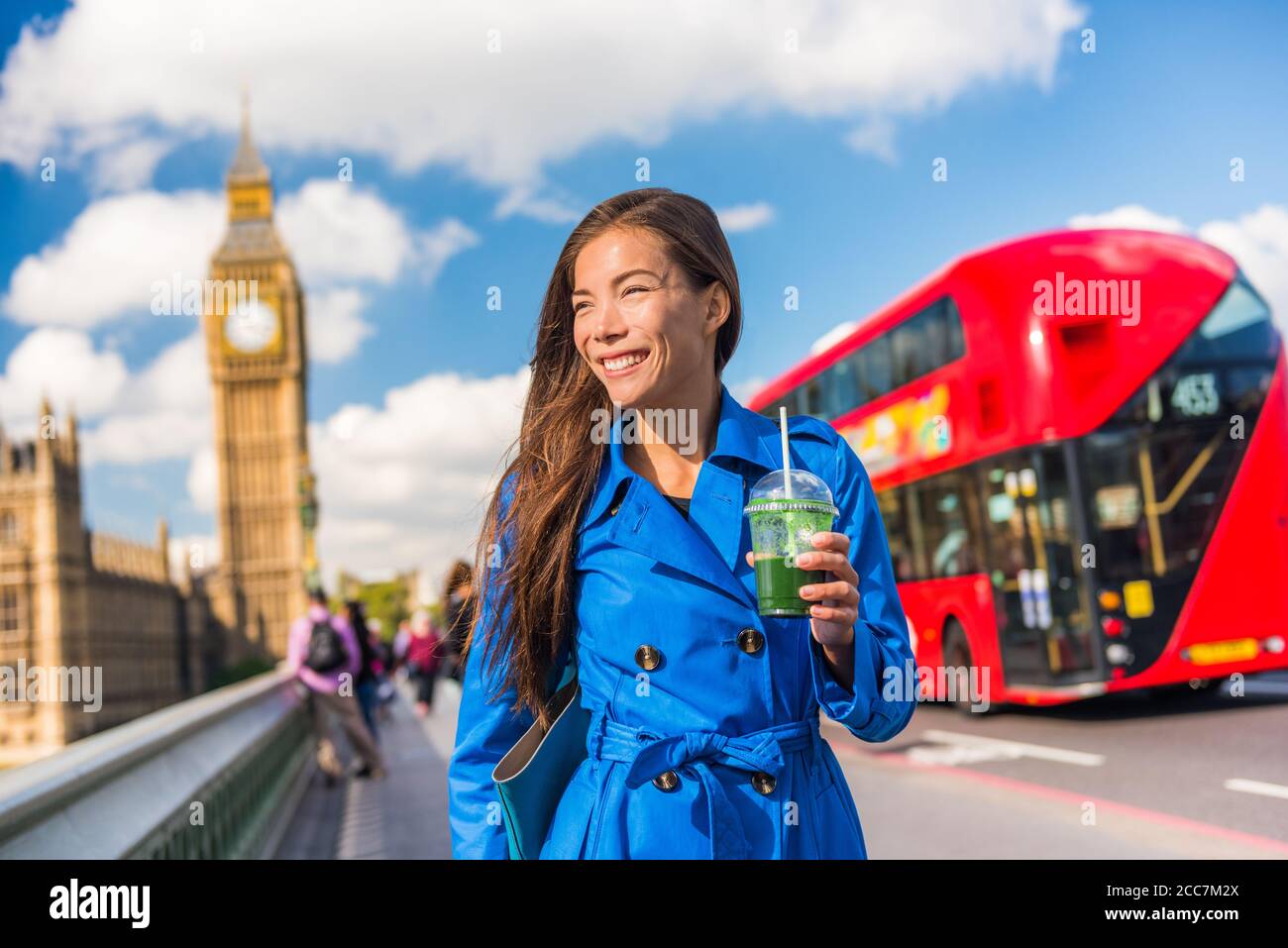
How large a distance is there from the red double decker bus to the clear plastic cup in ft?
28.1

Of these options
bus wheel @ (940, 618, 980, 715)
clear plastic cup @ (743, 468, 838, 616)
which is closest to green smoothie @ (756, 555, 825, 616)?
clear plastic cup @ (743, 468, 838, 616)

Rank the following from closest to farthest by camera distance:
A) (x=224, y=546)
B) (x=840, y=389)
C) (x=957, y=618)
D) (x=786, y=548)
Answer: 1. (x=786, y=548)
2. (x=957, y=618)
3. (x=840, y=389)
4. (x=224, y=546)

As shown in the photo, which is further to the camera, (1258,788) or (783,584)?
(1258,788)

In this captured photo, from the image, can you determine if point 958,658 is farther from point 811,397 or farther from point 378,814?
point 378,814

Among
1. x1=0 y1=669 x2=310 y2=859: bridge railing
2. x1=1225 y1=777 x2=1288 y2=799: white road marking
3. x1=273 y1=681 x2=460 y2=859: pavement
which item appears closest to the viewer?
x1=0 y1=669 x2=310 y2=859: bridge railing

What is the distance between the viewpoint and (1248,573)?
32.5 feet

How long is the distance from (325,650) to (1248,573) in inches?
274

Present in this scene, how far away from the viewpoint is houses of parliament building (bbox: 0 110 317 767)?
78.7 meters

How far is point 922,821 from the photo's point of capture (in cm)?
676

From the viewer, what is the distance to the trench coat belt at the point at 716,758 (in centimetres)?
164

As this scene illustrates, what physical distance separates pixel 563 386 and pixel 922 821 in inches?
209

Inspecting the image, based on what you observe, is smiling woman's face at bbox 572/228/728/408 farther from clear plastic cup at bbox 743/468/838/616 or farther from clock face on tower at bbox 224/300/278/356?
clock face on tower at bbox 224/300/278/356

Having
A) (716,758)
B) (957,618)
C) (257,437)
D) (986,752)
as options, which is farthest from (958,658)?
(257,437)
